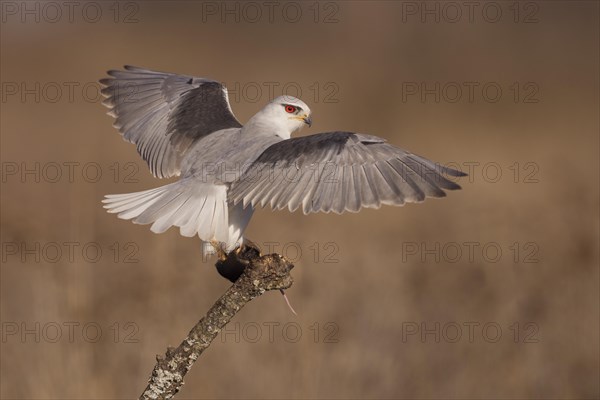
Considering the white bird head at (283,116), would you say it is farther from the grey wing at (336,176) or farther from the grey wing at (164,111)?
the grey wing at (336,176)

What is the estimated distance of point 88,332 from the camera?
641cm

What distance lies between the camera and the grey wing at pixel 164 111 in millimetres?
4984

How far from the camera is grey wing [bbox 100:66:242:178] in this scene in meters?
4.98

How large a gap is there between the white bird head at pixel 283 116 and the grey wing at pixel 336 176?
584 mm

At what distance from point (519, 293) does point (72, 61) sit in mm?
9463

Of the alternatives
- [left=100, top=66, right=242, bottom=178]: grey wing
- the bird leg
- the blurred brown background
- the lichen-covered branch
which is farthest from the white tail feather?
the blurred brown background

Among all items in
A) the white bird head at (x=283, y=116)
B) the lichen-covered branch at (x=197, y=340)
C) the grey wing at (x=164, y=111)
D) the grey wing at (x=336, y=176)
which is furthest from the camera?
the grey wing at (x=164, y=111)

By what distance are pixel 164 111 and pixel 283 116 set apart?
80 centimetres

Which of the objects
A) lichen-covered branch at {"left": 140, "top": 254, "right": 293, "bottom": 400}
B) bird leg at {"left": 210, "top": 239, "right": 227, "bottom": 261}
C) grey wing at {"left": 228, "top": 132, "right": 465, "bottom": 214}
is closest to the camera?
lichen-covered branch at {"left": 140, "top": 254, "right": 293, "bottom": 400}

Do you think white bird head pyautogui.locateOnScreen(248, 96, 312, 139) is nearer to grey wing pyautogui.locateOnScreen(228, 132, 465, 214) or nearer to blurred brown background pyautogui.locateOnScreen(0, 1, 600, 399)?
grey wing pyautogui.locateOnScreen(228, 132, 465, 214)

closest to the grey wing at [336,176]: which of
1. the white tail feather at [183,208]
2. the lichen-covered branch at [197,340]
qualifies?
the white tail feather at [183,208]

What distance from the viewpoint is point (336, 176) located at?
4.08 meters

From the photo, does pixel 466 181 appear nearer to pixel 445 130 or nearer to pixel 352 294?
pixel 445 130

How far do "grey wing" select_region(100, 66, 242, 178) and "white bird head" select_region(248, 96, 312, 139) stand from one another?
27cm
